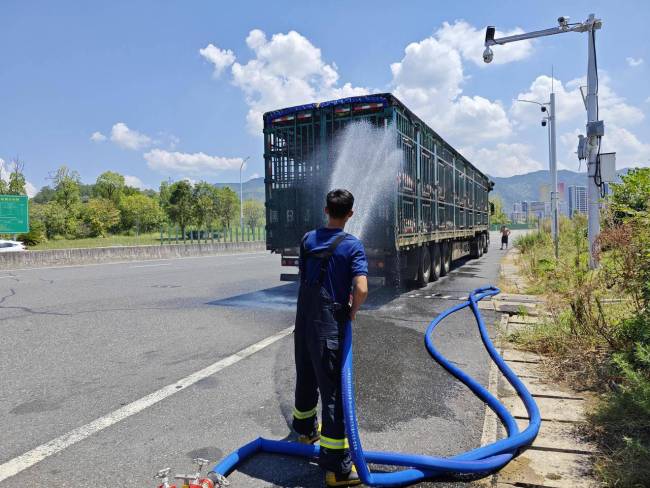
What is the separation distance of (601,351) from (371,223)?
443 centimetres

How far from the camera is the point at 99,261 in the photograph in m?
20.3

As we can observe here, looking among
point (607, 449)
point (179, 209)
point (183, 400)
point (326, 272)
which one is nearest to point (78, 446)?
point (183, 400)

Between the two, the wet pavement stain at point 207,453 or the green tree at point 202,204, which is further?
the green tree at point 202,204

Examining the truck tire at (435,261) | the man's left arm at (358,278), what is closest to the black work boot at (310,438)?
Result: the man's left arm at (358,278)

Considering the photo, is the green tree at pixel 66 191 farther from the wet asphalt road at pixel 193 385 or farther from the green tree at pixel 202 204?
the wet asphalt road at pixel 193 385

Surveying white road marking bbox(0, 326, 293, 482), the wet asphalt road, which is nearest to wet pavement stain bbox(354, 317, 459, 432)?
the wet asphalt road

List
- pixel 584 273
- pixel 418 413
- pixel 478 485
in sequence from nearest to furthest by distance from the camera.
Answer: pixel 478 485
pixel 418 413
pixel 584 273

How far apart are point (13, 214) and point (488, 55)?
19870mm

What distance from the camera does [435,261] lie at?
1180 cm

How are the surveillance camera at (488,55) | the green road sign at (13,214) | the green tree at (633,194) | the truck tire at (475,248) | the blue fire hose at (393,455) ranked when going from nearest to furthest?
the blue fire hose at (393,455) < the green tree at (633,194) < the surveillance camera at (488,55) < the truck tire at (475,248) < the green road sign at (13,214)

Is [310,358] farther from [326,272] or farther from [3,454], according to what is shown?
[3,454]

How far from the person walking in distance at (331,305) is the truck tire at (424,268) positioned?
7.66 metres

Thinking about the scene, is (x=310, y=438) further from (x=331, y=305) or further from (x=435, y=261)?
(x=435, y=261)

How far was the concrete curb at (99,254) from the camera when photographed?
1761 centimetres
